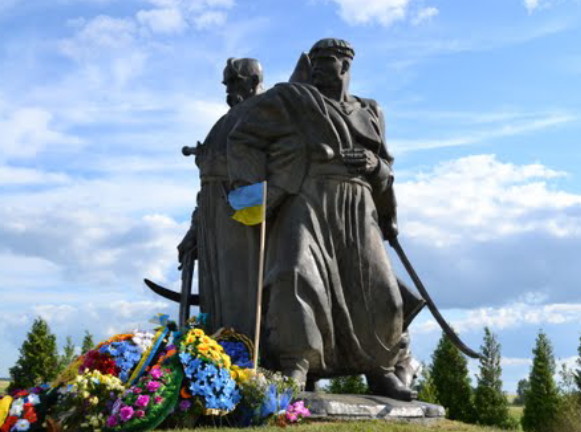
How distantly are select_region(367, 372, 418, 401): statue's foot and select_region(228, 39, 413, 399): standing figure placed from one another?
11mm

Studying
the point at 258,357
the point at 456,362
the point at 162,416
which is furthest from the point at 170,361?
the point at 456,362

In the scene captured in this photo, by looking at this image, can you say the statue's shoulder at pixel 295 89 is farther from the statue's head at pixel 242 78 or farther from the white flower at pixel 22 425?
the white flower at pixel 22 425

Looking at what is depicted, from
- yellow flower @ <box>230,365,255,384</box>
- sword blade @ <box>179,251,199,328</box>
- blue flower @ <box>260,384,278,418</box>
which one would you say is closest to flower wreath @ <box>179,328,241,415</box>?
yellow flower @ <box>230,365,255,384</box>

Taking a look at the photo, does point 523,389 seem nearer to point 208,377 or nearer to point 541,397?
point 541,397

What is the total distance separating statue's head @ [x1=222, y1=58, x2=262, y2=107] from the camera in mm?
10641

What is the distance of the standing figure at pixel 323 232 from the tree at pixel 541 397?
62.8 feet

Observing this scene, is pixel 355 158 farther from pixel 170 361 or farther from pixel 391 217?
pixel 170 361

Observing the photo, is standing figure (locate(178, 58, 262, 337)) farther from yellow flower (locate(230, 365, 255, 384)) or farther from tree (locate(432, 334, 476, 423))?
tree (locate(432, 334, 476, 423))

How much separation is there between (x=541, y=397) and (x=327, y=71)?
66.9 ft

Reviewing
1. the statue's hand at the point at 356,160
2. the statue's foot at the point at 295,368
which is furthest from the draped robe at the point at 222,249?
the statue's hand at the point at 356,160

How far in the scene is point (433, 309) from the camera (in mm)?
10398

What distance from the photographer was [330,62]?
32.2 feet

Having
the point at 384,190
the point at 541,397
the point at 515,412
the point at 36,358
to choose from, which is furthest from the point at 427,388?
the point at 515,412

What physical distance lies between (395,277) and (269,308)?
1552mm
